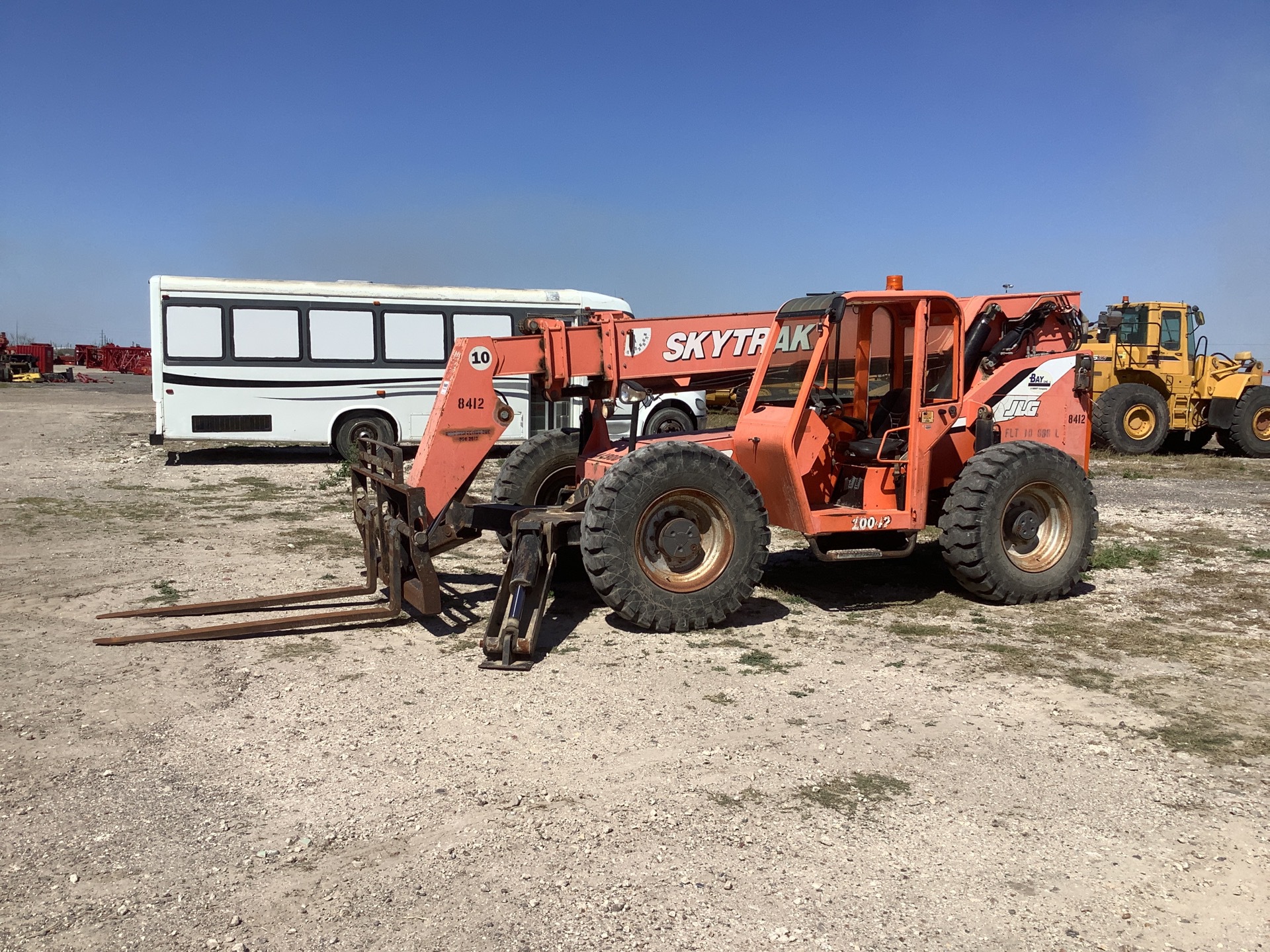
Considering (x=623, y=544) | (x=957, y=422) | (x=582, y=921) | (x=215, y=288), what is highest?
(x=215, y=288)

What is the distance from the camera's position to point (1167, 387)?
18.9 m

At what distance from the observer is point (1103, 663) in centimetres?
614

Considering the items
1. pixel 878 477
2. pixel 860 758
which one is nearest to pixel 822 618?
pixel 878 477

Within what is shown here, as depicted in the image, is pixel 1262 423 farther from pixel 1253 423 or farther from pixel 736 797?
pixel 736 797

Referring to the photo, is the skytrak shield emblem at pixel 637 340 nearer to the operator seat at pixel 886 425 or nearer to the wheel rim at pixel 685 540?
the wheel rim at pixel 685 540

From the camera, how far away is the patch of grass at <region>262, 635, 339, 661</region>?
6092 millimetres

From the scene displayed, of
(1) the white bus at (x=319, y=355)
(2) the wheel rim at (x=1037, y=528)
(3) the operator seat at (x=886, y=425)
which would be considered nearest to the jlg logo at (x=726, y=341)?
(3) the operator seat at (x=886, y=425)

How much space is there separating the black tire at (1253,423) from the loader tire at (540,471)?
15.8m

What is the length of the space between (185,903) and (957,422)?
626 centimetres

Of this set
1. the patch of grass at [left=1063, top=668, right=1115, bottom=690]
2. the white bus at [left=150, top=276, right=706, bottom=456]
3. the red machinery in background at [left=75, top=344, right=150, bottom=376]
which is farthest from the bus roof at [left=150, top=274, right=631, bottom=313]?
the red machinery in background at [left=75, top=344, right=150, bottom=376]

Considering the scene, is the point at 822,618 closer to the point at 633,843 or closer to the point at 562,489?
the point at 562,489

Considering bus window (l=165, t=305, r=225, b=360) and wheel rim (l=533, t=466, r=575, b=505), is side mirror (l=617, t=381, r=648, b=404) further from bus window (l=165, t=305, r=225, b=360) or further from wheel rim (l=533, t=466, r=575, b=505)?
bus window (l=165, t=305, r=225, b=360)

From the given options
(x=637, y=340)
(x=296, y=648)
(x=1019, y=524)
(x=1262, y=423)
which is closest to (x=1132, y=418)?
(x=1262, y=423)

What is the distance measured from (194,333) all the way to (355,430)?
2.85 m
